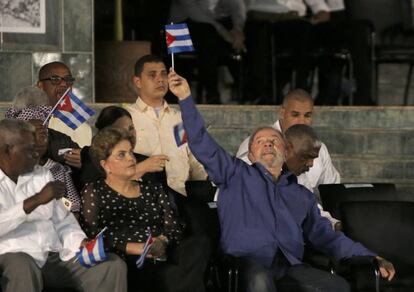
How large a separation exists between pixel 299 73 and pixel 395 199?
356 cm

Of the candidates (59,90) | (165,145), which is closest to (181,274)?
(165,145)

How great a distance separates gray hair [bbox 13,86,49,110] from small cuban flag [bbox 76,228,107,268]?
4.66 feet

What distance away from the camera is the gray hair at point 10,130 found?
9445 millimetres

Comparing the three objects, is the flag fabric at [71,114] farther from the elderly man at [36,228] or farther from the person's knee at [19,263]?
the person's knee at [19,263]

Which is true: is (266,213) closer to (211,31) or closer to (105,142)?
(105,142)

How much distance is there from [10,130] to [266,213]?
1.61 m

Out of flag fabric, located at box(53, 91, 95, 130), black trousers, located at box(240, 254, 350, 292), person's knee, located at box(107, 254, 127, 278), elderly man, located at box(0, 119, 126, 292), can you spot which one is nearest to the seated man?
black trousers, located at box(240, 254, 350, 292)

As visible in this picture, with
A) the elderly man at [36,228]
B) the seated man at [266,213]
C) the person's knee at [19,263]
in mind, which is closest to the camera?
the person's knee at [19,263]

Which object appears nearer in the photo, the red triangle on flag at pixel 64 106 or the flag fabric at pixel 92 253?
the flag fabric at pixel 92 253

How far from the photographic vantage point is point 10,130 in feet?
31.0

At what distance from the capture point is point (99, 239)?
30.4ft

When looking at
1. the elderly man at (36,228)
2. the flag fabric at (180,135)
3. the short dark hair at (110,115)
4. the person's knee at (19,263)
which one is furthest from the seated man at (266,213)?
the person's knee at (19,263)

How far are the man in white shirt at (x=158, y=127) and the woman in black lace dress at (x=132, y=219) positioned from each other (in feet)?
4.04

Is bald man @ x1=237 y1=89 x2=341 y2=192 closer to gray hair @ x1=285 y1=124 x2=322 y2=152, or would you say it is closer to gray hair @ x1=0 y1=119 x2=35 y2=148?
gray hair @ x1=285 y1=124 x2=322 y2=152
